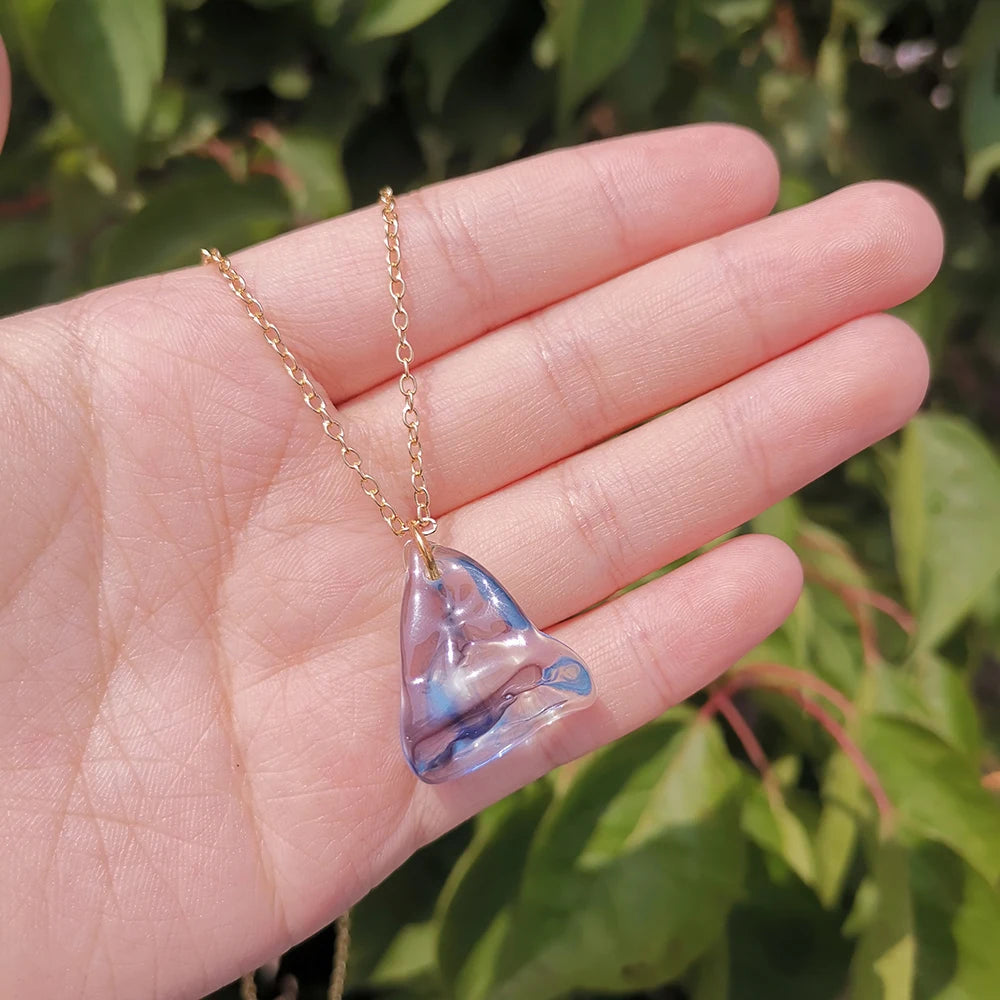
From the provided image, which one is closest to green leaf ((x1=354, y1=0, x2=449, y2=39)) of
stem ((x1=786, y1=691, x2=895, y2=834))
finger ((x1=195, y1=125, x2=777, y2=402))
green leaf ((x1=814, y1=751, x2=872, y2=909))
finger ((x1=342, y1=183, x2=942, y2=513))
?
finger ((x1=195, y1=125, x2=777, y2=402))

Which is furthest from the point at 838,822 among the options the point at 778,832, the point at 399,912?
the point at 399,912

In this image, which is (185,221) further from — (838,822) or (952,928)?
(952,928)

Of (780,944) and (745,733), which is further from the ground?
(745,733)

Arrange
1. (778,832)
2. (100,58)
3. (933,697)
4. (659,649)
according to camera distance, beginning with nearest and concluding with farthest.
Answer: (100,58) < (659,649) < (778,832) < (933,697)

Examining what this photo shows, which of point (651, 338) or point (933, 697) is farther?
point (933, 697)

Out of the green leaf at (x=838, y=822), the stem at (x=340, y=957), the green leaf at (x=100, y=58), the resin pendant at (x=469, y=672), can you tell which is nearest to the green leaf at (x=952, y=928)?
the green leaf at (x=838, y=822)

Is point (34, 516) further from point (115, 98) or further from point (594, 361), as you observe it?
point (594, 361)

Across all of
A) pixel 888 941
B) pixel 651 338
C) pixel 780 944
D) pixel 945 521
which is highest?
pixel 651 338

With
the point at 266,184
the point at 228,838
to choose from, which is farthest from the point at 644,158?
the point at 228,838
